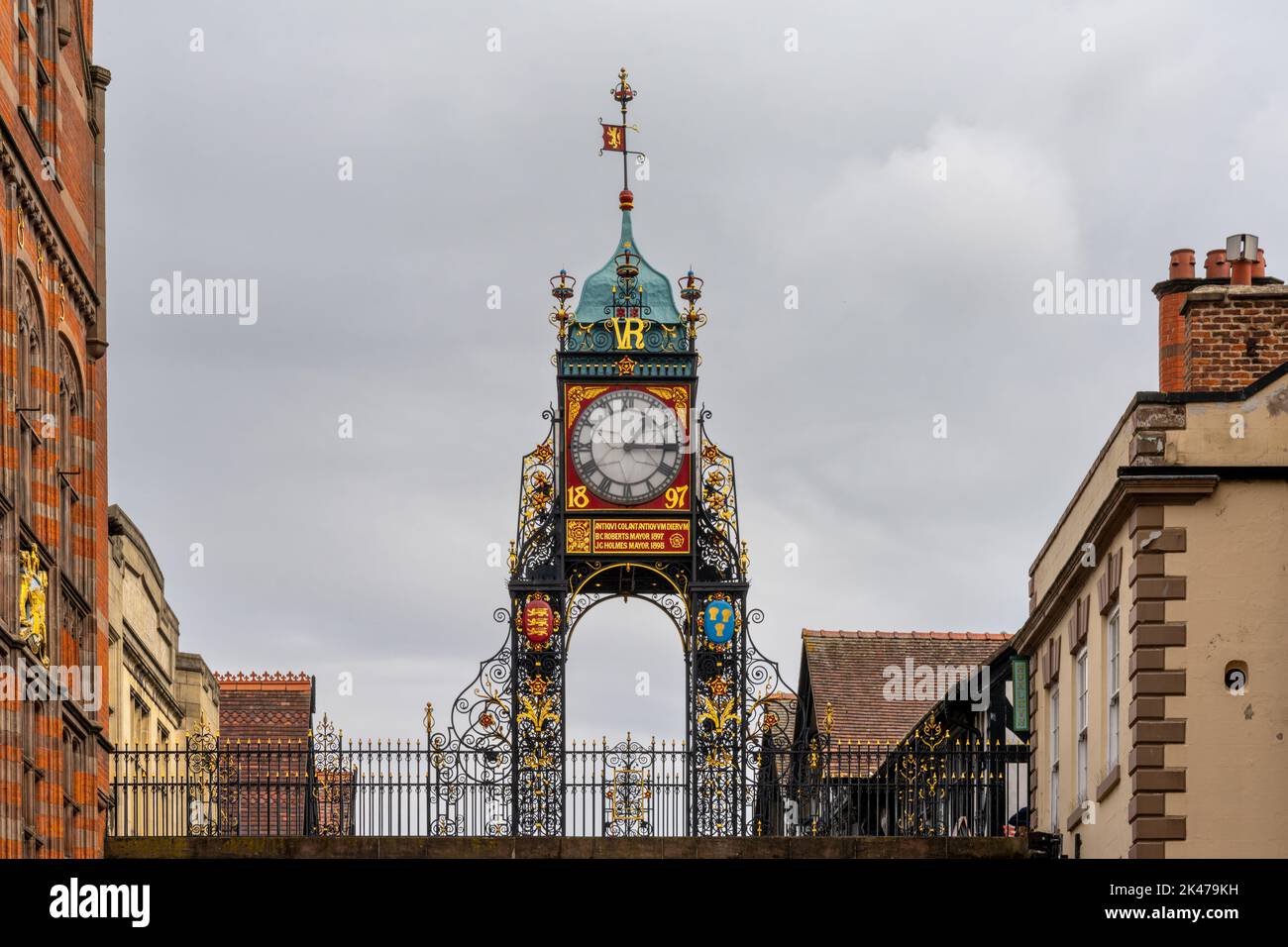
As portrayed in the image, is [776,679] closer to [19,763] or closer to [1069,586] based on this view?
[1069,586]

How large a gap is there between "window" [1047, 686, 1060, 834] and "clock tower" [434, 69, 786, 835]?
750 cm

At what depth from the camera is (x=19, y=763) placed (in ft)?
96.7

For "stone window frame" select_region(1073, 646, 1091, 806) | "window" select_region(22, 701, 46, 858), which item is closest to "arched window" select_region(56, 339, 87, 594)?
"window" select_region(22, 701, 46, 858)

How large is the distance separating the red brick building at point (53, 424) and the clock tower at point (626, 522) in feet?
30.6

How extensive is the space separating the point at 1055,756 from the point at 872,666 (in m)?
18.7

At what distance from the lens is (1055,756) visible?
35.1 m

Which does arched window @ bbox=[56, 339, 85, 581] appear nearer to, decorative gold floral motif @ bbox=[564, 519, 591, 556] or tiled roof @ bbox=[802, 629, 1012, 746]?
decorative gold floral motif @ bbox=[564, 519, 591, 556]

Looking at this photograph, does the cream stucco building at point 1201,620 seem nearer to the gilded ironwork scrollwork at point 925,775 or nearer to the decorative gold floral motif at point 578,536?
the gilded ironwork scrollwork at point 925,775

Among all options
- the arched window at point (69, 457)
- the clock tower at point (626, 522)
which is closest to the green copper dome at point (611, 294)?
the clock tower at point (626, 522)

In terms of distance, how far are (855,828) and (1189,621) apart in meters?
24.6

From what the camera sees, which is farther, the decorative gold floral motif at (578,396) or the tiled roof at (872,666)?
the tiled roof at (872,666)

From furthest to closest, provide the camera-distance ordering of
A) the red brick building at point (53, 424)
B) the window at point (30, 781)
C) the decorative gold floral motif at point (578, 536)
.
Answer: the decorative gold floral motif at point (578, 536), the window at point (30, 781), the red brick building at point (53, 424)

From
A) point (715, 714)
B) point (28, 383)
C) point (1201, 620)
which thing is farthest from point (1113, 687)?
point (715, 714)

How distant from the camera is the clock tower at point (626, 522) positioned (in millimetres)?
42938
